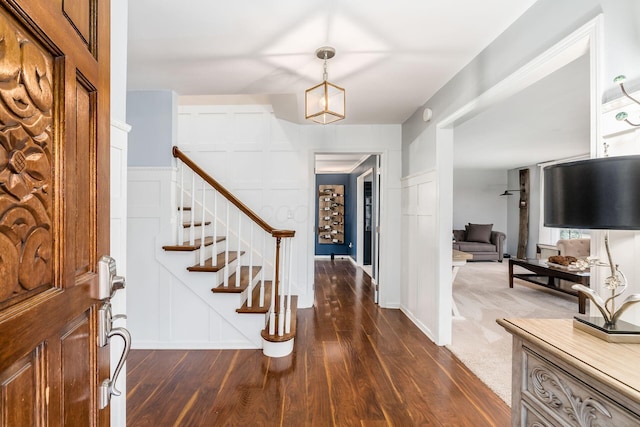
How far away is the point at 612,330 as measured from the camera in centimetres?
101

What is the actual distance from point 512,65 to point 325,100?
1.20 meters

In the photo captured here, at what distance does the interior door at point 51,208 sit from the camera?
48 cm

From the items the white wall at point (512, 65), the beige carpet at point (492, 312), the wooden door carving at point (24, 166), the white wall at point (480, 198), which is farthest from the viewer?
the white wall at point (480, 198)

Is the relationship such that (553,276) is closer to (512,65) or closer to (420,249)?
(420,249)

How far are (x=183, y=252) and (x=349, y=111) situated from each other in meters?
2.36

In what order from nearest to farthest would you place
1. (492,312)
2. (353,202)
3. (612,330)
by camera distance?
(612,330), (492,312), (353,202)

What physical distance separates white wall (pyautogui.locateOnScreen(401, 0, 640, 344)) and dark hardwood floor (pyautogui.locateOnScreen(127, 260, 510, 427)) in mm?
621

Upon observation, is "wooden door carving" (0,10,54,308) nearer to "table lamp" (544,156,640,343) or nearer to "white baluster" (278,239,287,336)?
"table lamp" (544,156,640,343)

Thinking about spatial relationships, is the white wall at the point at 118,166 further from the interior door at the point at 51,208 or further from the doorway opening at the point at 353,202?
the doorway opening at the point at 353,202

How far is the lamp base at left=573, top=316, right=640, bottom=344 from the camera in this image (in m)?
0.99

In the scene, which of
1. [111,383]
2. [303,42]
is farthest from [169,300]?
[303,42]

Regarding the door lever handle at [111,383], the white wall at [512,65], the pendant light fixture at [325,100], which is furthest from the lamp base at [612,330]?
the pendant light fixture at [325,100]

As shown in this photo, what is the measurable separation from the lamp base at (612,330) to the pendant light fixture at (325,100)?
1717 millimetres

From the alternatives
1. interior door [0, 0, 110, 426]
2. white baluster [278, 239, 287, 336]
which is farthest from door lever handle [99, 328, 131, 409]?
white baluster [278, 239, 287, 336]
